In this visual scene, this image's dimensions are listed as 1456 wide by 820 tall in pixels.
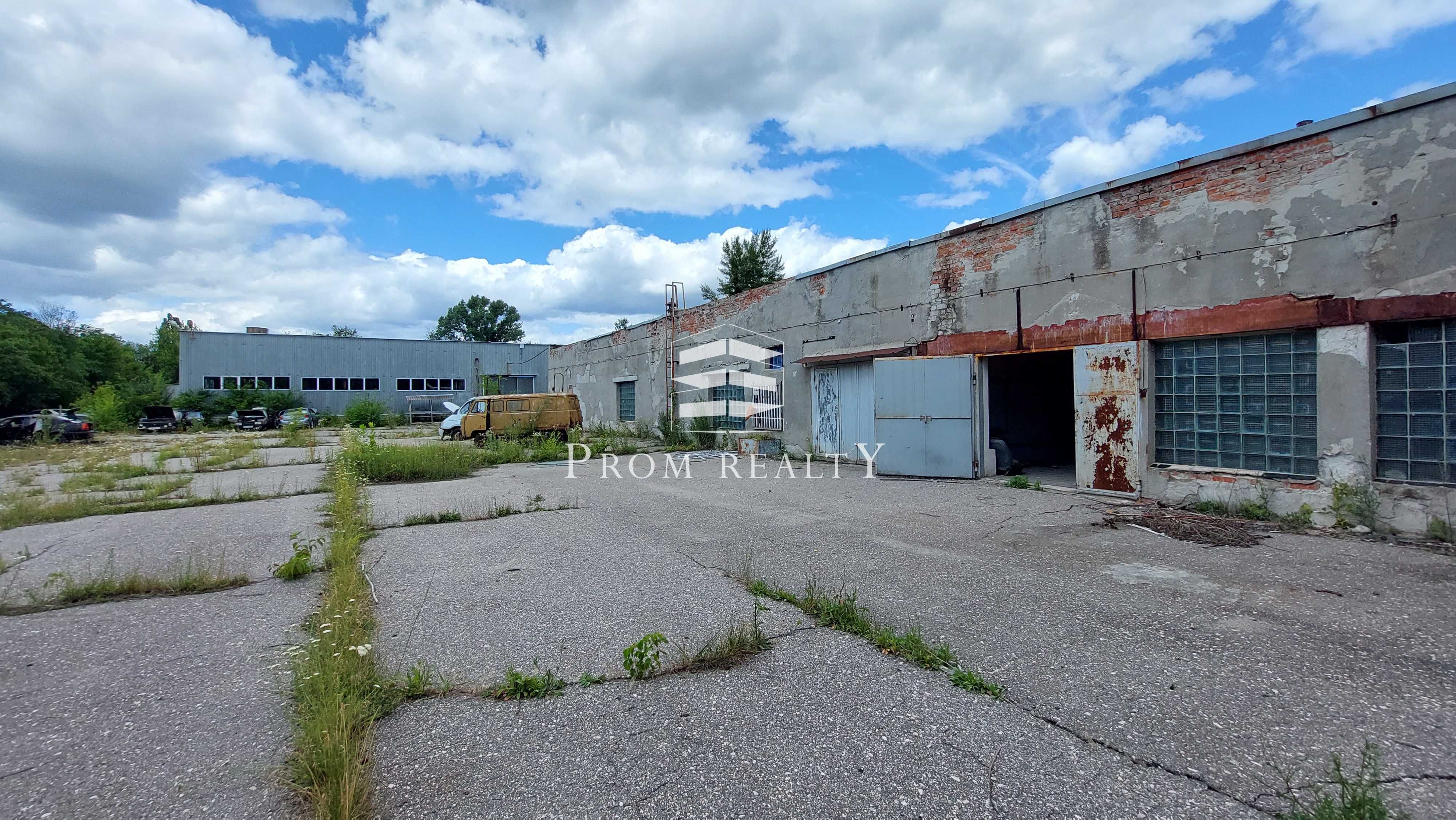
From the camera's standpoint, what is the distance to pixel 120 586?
5.19 m

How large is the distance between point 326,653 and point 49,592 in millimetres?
3597

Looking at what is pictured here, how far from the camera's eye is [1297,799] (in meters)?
2.31

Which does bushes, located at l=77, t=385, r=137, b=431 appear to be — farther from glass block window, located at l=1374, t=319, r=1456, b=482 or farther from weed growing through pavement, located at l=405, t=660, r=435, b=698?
glass block window, located at l=1374, t=319, r=1456, b=482

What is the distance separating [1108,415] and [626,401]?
16.7m

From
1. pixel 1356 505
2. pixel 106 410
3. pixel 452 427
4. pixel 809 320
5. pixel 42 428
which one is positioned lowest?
pixel 1356 505

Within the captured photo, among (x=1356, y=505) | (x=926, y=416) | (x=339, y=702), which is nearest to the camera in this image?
(x=339, y=702)

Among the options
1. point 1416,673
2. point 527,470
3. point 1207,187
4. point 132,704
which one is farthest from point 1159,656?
point 527,470

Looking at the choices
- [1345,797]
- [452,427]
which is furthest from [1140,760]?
[452,427]

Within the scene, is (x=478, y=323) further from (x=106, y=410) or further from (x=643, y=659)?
(x=643, y=659)

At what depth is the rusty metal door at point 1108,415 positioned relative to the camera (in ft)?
27.2

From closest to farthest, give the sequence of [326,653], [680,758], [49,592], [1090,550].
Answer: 1. [680,758]
2. [326,653]
3. [49,592]
4. [1090,550]

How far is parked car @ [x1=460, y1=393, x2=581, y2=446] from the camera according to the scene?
63.6 ft

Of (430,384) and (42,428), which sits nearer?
(42,428)

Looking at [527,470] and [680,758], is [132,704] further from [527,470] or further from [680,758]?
[527,470]
